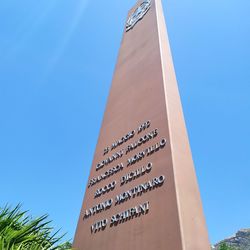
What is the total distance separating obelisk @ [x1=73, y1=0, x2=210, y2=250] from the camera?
4.33 meters

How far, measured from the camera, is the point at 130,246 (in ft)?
15.0

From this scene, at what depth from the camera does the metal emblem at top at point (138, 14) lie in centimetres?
979

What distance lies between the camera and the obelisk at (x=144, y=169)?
4.33 metres

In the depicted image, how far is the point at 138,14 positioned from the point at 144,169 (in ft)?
22.2

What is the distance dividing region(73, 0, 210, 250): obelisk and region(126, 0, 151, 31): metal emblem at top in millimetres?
1195

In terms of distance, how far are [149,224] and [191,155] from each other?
1548 mm

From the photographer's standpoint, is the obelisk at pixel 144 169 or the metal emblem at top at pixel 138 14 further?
the metal emblem at top at pixel 138 14

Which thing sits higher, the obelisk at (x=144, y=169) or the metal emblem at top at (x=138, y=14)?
the metal emblem at top at (x=138, y=14)

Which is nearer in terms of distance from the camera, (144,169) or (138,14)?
(144,169)

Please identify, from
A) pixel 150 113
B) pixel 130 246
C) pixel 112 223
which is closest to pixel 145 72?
pixel 150 113

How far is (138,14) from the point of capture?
10.3 meters

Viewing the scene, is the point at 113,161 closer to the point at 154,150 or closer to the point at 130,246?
the point at 154,150

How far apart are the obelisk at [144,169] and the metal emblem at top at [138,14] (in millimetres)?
1195

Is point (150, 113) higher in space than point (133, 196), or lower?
higher
